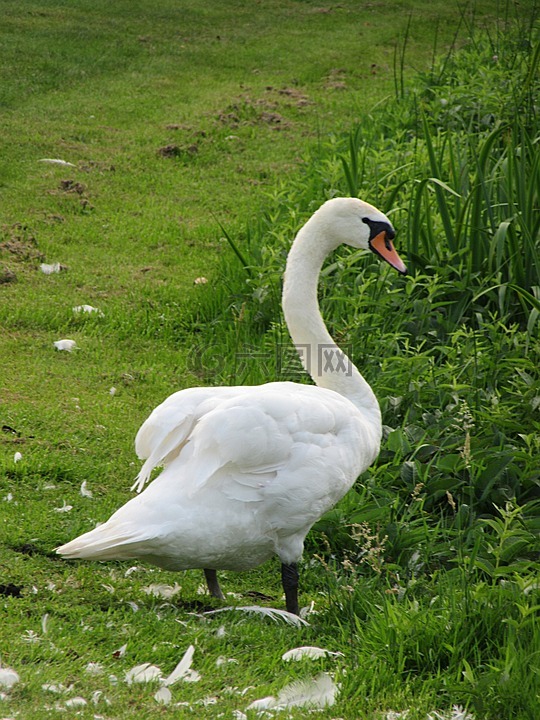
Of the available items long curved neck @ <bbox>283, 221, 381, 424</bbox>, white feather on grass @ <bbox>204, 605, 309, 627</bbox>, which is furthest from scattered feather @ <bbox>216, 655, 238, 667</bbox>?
long curved neck @ <bbox>283, 221, 381, 424</bbox>

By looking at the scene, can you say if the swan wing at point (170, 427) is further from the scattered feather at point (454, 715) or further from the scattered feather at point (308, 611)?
the scattered feather at point (454, 715)

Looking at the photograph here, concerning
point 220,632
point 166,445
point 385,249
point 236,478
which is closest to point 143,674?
point 220,632

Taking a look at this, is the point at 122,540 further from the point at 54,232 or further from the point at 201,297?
the point at 54,232

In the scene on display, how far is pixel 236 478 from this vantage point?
357 cm

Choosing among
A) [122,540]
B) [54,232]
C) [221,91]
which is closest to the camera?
[122,540]

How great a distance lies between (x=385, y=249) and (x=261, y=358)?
1.50 meters

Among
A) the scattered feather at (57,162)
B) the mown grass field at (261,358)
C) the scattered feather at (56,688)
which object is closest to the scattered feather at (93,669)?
the mown grass field at (261,358)

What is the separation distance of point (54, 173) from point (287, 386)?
5.81 metres

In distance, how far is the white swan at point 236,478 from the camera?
3.41 metres

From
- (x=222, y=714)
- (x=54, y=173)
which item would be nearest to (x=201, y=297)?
(x=54, y=173)

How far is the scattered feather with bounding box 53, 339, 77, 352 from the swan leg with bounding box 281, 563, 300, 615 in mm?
2880

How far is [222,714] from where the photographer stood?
9.41ft

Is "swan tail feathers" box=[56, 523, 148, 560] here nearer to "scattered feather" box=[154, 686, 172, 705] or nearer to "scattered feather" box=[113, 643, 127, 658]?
"scattered feather" box=[113, 643, 127, 658]

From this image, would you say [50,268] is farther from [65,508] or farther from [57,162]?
[65,508]
